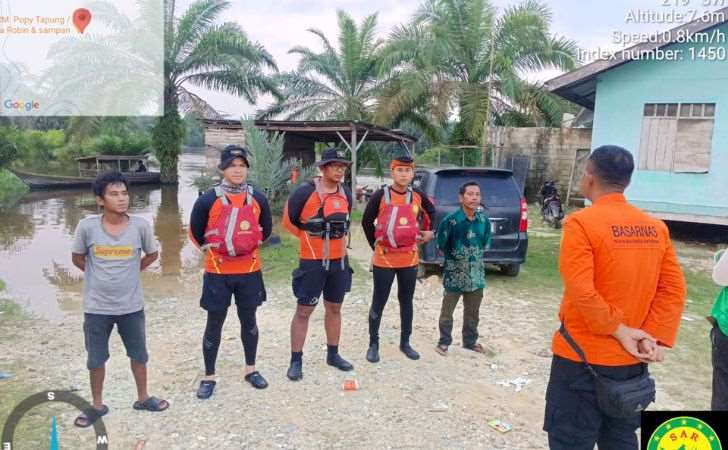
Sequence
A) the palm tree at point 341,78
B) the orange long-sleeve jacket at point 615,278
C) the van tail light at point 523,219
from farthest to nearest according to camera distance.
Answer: the palm tree at point 341,78 < the van tail light at point 523,219 < the orange long-sleeve jacket at point 615,278

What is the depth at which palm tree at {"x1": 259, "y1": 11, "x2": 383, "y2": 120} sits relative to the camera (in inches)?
763

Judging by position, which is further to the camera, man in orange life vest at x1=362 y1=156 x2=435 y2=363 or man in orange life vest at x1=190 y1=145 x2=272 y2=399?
man in orange life vest at x1=362 y1=156 x2=435 y2=363

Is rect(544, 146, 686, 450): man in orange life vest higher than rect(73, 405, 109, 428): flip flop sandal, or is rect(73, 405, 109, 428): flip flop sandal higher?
rect(544, 146, 686, 450): man in orange life vest

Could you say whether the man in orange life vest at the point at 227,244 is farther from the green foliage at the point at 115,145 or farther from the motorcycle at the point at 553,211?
the green foliage at the point at 115,145

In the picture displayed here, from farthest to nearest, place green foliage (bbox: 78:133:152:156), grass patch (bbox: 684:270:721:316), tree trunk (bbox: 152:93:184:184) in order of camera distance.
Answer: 1. green foliage (bbox: 78:133:152:156)
2. tree trunk (bbox: 152:93:184:184)
3. grass patch (bbox: 684:270:721:316)

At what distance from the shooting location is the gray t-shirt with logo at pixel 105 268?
333 cm

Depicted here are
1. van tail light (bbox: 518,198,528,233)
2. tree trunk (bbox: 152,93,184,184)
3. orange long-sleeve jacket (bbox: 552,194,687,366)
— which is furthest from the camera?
tree trunk (bbox: 152,93,184,184)

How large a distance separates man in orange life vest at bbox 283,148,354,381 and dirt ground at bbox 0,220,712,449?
0.54 metres

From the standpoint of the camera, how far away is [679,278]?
2.28 metres

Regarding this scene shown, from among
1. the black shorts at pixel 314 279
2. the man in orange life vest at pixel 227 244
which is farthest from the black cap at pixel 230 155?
the black shorts at pixel 314 279

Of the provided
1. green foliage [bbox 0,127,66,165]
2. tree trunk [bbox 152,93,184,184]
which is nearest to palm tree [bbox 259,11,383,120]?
tree trunk [bbox 152,93,184,184]

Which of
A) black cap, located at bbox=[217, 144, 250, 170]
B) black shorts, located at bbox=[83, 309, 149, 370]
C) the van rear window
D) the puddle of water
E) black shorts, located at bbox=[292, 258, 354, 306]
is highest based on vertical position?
black cap, located at bbox=[217, 144, 250, 170]

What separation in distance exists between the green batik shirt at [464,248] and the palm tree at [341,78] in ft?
48.8

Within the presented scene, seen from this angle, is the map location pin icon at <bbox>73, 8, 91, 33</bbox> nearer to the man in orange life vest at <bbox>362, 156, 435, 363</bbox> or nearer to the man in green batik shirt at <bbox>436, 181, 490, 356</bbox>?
the man in orange life vest at <bbox>362, 156, 435, 363</bbox>
